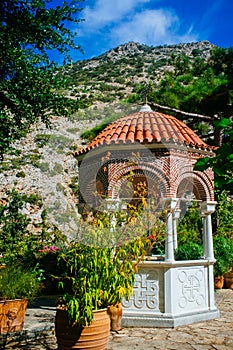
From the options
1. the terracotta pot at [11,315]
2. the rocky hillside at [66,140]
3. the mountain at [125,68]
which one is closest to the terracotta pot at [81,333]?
the terracotta pot at [11,315]

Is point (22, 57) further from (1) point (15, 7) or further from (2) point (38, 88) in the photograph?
(1) point (15, 7)

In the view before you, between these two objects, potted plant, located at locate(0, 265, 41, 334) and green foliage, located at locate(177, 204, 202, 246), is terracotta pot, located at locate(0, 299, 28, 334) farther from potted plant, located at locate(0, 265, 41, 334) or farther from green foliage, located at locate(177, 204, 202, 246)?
green foliage, located at locate(177, 204, 202, 246)

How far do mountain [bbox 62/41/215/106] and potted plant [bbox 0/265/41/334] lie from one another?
2709 centimetres

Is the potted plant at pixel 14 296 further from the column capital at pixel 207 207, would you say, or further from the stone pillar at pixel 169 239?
the column capital at pixel 207 207

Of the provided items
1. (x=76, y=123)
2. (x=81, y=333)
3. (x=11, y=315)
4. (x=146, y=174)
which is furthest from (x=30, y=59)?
(x=76, y=123)

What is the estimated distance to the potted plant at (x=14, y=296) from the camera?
17.3 ft

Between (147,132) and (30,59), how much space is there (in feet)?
9.87

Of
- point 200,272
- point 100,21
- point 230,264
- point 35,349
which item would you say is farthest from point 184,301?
point 100,21

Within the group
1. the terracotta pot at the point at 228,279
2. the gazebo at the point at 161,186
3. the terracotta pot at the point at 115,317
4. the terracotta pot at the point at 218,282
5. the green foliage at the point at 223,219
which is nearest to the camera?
the terracotta pot at the point at 115,317

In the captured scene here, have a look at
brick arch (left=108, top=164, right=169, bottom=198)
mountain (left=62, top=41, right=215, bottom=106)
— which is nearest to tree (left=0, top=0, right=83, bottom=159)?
brick arch (left=108, top=164, right=169, bottom=198)

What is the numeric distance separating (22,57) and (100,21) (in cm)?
173

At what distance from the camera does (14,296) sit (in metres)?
5.42

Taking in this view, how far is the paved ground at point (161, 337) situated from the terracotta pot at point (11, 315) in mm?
308

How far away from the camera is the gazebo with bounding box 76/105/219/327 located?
21.1 ft
